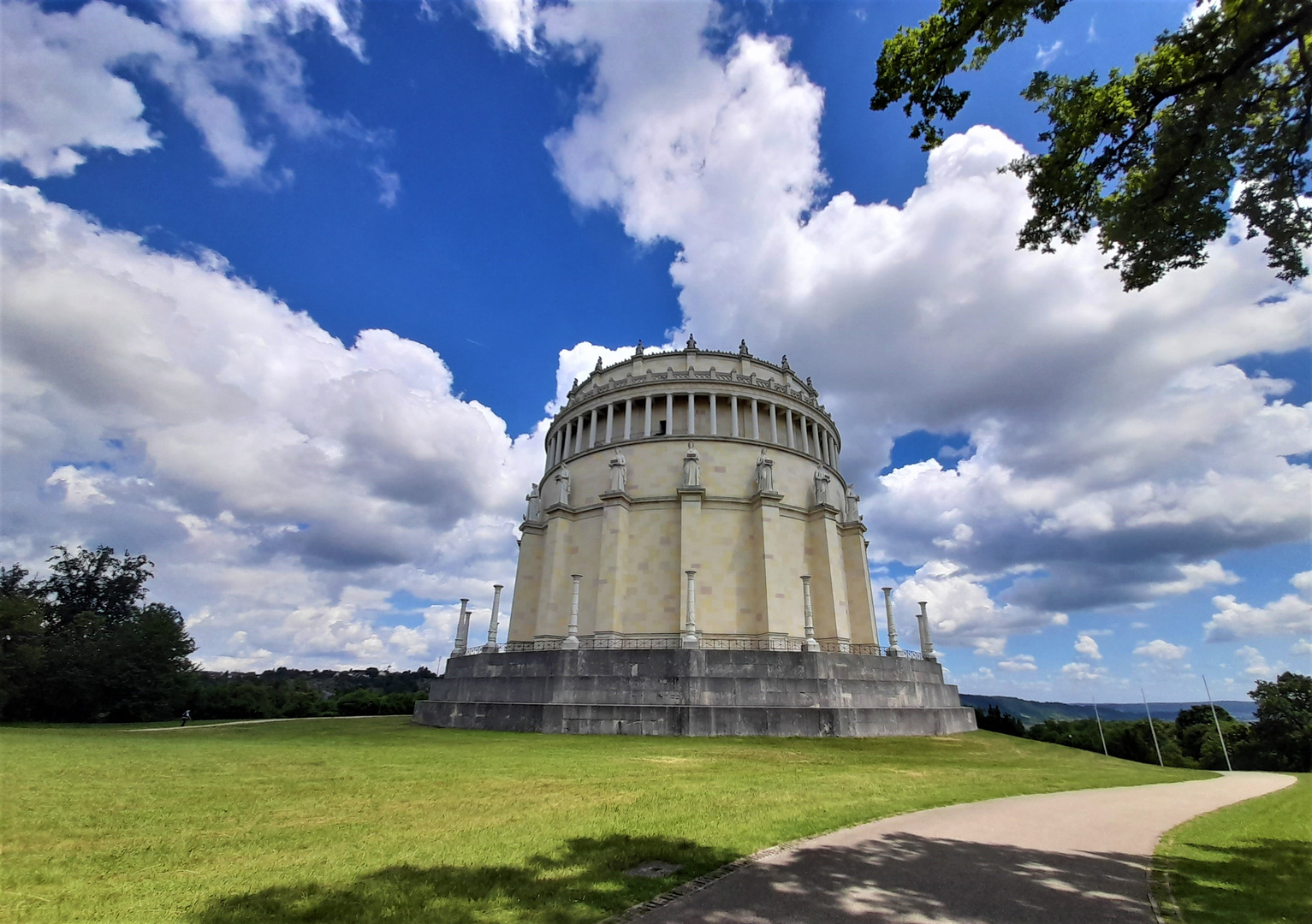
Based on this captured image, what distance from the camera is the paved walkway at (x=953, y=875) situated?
226 inches

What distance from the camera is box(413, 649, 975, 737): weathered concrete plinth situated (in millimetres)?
24125

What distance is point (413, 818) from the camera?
9211 millimetres

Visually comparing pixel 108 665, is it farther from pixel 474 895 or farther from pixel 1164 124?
pixel 1164 124

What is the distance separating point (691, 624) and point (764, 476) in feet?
37.9

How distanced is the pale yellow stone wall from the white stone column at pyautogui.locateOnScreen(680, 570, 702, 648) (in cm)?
247

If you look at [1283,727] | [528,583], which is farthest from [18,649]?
[1283,727]

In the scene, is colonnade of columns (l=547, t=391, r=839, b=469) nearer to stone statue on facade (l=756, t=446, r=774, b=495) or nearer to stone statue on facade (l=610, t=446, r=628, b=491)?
stone statue on facade (l=610, t=446, r=628, b=491)

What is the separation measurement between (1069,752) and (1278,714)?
38.8m

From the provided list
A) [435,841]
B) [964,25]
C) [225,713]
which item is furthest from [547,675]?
[225,713]

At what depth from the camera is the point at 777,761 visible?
16906 mm

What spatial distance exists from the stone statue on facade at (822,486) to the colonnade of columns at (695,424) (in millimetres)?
2259

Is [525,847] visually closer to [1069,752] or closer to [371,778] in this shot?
[371,778]

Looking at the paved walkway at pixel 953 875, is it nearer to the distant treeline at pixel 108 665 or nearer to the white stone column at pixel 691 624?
the white stone column at pixel 691 624

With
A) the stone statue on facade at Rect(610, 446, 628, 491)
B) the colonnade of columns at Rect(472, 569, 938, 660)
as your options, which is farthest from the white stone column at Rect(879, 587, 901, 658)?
the stone statue on facade at Rect(610, 446, 628, 491)
